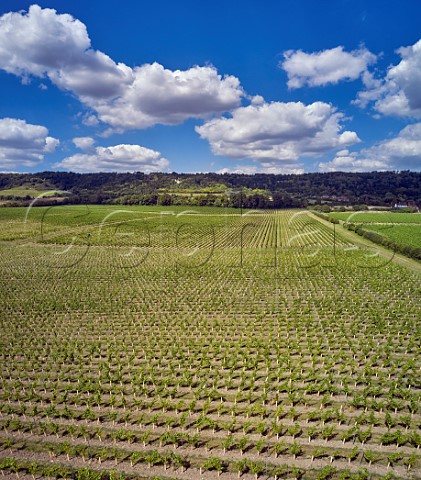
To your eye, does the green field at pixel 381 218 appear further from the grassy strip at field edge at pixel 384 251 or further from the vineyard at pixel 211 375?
the vineyard at pixel 211 375

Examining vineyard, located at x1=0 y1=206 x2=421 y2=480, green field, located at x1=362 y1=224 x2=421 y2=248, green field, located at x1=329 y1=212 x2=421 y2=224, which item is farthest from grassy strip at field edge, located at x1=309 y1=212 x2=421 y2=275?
green field, located at x1=329 y1=212 x2=421 y2=224

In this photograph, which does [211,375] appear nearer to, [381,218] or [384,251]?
[384,251]

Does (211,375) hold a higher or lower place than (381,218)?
lower

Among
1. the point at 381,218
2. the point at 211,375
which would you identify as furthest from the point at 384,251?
the point at 381,218

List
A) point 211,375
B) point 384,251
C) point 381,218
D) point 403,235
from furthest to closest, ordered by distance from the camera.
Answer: point 381,218 < point 403,235 < point 384,251 < point 211,375

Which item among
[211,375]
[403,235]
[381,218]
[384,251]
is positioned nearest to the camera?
[211,375]

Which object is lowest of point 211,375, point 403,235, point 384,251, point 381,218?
point 211,375

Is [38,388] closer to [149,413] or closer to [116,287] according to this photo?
[149,413]

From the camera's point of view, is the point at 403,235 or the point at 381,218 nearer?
the point at 403,235

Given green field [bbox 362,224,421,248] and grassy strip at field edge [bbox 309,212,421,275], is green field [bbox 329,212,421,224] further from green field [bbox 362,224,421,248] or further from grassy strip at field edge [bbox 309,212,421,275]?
green field [bbox 362,224,421,248]

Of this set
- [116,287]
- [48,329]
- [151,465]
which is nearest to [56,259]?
[116,287]
